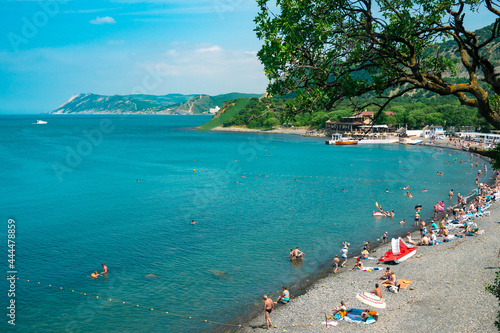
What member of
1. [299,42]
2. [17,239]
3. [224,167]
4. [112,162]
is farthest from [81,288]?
[112,162]

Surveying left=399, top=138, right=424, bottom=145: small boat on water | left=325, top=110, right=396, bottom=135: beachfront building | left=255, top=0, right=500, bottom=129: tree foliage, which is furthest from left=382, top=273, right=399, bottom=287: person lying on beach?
left=325, top=110, right=396, bottom=135: beachfront building

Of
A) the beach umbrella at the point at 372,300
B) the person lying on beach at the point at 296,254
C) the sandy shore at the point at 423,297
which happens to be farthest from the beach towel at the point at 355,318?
the person lying on beach at the point at 296,254

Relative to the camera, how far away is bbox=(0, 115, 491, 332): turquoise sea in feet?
79.7

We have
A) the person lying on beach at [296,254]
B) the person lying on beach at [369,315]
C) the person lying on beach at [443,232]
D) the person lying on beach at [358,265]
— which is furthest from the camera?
the person lying on beach at [443,232]

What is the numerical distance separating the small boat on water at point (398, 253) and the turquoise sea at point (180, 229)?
165 inches

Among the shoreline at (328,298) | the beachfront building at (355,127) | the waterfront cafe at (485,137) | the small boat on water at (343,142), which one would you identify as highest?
the beachfront building at (355,127)

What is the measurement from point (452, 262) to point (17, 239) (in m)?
39.5

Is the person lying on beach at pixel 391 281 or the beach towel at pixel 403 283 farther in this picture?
the beach towel at pixel 403 283

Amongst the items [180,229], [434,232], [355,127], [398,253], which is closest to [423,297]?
[398,253]

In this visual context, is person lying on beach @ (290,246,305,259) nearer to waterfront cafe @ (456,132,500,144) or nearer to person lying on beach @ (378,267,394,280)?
person lying on beach @ (378,267,394,280)

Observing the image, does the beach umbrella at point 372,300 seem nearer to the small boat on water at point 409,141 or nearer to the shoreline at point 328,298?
the shoreline at point 328,298

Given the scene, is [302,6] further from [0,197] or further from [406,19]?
[0,197]

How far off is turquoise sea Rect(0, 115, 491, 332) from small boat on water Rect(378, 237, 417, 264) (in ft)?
13.8

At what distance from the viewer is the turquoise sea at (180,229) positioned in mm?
24297
